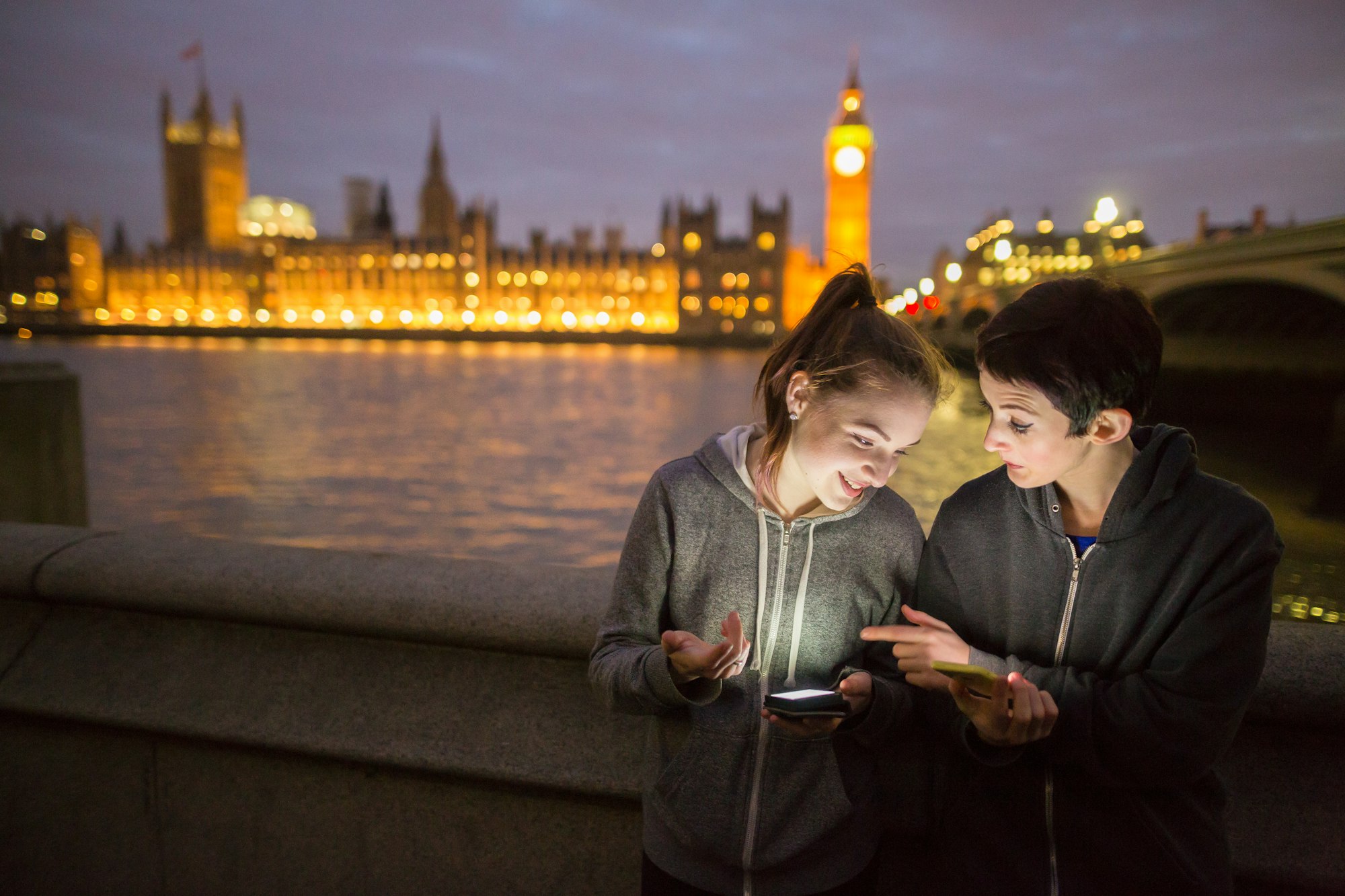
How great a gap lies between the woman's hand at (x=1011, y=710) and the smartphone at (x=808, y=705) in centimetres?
15

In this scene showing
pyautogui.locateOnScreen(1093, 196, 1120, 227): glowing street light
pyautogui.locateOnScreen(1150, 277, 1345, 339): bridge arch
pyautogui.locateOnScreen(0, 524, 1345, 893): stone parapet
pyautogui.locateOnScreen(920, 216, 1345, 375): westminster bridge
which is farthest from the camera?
pyautogui.locateOnScreen(1150, 277, 1345, 339): bridge arch

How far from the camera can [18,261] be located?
8412cm

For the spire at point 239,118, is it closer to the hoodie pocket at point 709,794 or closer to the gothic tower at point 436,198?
the gothic tower at point 436,198

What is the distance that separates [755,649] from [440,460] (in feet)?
42.3

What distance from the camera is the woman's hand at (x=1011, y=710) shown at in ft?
3.58

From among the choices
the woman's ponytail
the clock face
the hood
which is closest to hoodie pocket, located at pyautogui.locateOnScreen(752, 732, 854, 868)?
the woman's ponytail

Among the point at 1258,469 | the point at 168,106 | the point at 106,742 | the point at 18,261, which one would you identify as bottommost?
the point at 1258,469

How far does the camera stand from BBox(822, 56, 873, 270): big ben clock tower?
173 ft

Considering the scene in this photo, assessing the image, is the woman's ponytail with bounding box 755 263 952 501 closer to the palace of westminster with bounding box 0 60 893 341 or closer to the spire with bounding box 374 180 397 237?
the palace of westminster with bounding box 0 60 893 341

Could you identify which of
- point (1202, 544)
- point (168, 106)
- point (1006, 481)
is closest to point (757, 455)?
point (1006, 481)

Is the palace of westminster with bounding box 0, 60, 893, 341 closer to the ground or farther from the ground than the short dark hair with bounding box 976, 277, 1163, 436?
farther from the ground

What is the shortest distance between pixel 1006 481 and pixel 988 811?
1.57ft

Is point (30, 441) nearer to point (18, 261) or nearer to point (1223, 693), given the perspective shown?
point (1223, 693)

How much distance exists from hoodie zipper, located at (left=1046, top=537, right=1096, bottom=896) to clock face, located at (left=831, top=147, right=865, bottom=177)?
57425mm
